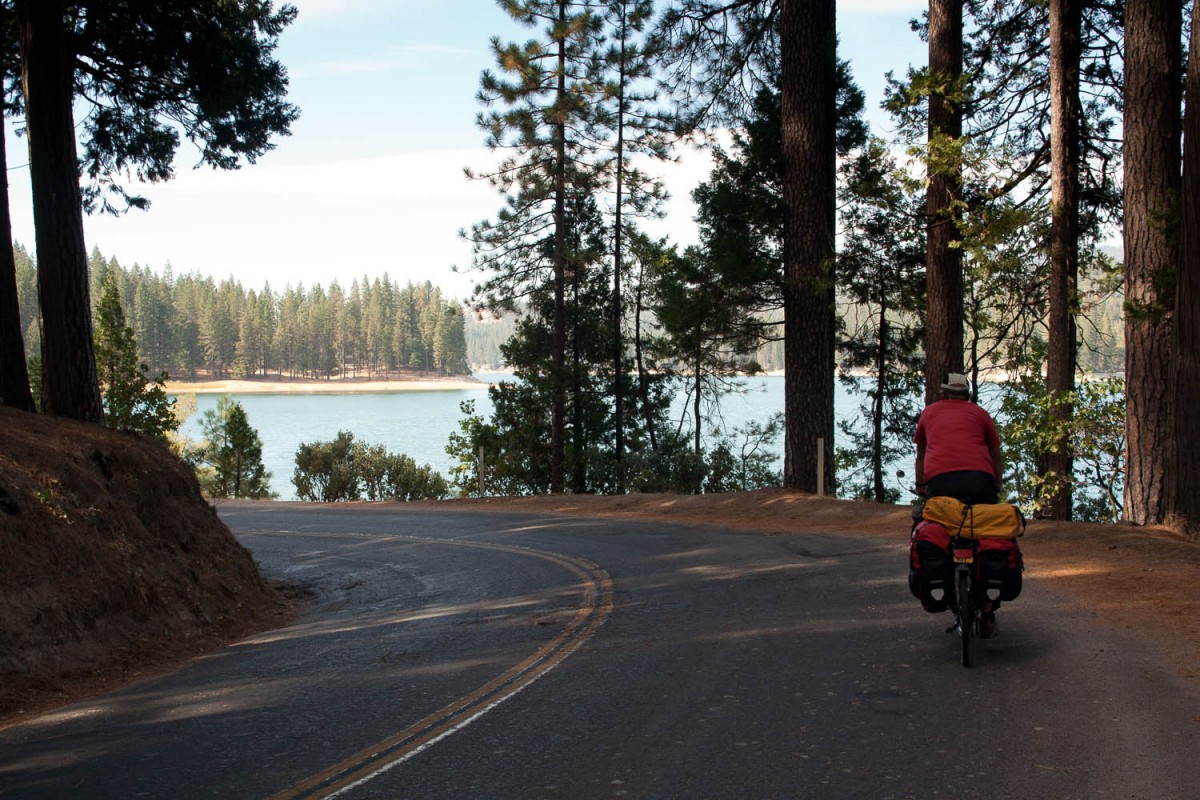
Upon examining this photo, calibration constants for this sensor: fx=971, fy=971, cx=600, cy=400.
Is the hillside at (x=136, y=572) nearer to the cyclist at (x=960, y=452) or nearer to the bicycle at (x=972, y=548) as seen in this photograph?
the bicycle at (x=972, y=548)

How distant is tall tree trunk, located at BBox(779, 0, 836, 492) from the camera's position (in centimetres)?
1983

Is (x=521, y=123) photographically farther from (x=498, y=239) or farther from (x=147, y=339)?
(x=147, y=339)

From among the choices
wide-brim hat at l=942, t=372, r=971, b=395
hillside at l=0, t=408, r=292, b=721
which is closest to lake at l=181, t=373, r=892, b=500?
hillside at l=0, t=408, r=292, b=721

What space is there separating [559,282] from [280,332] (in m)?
108

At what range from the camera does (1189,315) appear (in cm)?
1209

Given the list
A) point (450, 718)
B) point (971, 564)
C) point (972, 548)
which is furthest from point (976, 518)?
point (450, 718)

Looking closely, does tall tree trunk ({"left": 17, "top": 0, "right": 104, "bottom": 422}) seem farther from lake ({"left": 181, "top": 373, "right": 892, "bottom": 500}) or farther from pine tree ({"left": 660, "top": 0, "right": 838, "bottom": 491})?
lake ({"left": 181, "top": 373, "right": 892, "bottom": 500})

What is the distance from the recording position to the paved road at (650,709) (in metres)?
4.88

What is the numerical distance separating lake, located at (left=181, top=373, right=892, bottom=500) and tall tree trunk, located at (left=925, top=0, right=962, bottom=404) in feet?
120

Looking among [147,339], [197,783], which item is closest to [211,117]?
[197,783]

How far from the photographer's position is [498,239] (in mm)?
36781

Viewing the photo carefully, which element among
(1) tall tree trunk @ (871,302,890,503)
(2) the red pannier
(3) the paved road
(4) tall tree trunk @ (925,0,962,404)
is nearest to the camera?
(3) the paved road

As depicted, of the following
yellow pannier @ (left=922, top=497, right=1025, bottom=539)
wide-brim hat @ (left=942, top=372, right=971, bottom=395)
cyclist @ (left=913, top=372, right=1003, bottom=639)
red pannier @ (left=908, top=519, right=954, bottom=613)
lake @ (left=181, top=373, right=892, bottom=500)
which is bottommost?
lake @ (left=181, top=373, right=892, bottom=500)

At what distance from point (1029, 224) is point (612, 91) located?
72.5 feet
